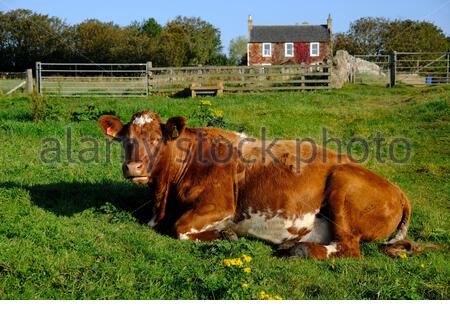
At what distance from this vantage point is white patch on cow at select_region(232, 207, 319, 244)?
7.13m

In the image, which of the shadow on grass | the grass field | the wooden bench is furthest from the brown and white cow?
the wooden bench

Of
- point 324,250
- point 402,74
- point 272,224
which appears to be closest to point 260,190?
point 272,224

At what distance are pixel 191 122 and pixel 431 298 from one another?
10164 mm

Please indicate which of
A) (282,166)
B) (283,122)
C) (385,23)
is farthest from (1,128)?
(385,23)

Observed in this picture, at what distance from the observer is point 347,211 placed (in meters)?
7.00

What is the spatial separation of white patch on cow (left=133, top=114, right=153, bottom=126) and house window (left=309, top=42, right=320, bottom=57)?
68.0 m

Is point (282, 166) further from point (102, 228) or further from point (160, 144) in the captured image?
point (102, 228)

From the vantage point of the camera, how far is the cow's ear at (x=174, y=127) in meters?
7.33

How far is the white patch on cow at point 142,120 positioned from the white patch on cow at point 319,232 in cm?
246

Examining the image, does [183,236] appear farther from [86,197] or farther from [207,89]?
[207,89]

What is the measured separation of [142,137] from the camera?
7.15 meters

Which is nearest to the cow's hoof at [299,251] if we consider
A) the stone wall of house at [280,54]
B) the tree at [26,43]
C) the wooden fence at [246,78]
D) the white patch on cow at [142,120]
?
the white patch on cow at [142,120]

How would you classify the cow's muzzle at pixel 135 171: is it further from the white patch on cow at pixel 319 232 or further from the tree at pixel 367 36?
the tree at pixel 367 36

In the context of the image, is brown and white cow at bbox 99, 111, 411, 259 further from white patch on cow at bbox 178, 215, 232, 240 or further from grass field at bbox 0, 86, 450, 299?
grass field at bbox 0, 86, 450, 299
